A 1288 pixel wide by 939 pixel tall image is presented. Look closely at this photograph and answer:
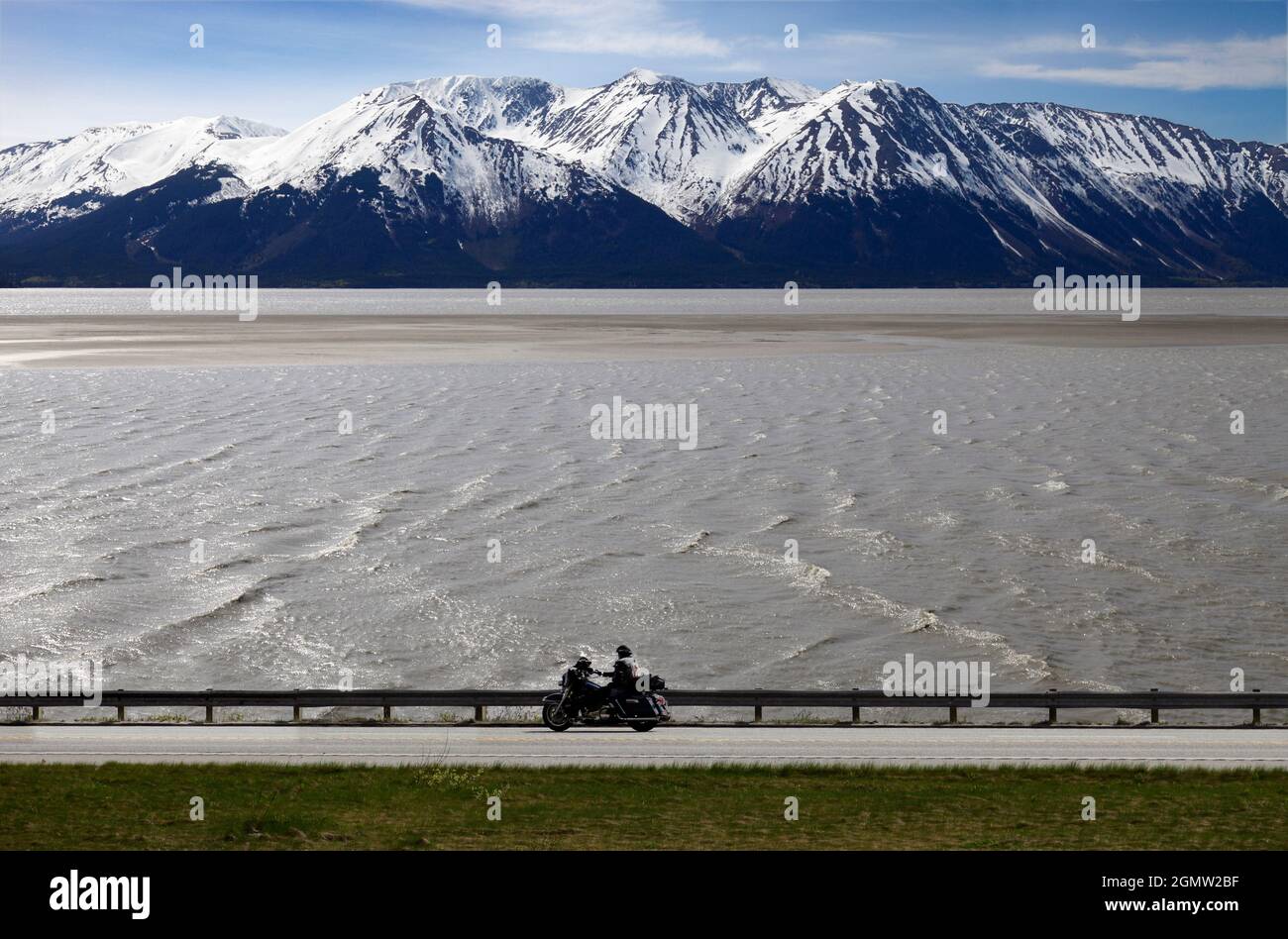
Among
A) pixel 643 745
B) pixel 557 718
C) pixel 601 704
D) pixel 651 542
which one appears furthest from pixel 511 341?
pixel 643 745

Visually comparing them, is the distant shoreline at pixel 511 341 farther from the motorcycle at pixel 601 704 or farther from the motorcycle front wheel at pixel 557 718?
the motorcycle at pixel 601 704

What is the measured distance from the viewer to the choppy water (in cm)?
3594

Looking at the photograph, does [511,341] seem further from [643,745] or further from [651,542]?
[643,745]

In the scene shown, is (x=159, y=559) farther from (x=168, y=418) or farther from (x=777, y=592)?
(x=168, y=418)

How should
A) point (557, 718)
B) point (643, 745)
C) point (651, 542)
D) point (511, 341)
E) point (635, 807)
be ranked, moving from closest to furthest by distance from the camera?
point (635, 807) → point (643, 745) → point (557, 718) → point (651, 542) → point (511, 341)

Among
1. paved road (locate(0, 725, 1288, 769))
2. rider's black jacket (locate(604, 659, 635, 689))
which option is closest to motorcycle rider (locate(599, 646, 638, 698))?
rider's black jacket (locate(604, 659, 635, 689))

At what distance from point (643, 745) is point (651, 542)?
2211 centimetres

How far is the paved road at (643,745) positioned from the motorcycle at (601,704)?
0.94ft

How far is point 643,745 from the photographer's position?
2698 cm

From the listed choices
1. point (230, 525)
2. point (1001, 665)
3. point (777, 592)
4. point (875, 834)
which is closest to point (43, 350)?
point (230, 525)

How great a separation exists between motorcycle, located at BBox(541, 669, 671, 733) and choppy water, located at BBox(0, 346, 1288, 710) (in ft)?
18.4

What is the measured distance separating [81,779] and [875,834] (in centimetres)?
1372

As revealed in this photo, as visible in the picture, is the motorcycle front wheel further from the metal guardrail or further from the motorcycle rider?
the motorcycle rider

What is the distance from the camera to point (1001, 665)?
34.5m
